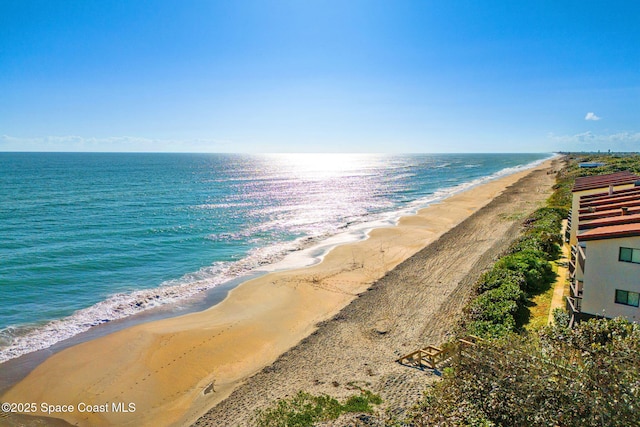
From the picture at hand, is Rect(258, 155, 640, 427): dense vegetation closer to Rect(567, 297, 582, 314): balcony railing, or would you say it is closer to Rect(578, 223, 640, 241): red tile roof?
Rect(578, 223, 640, 241): red tile roof

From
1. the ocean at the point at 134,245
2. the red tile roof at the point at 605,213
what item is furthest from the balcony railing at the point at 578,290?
the ocean at the point at 134,245

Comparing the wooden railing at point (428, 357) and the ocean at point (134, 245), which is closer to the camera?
the wooden railing at point (428, 357)

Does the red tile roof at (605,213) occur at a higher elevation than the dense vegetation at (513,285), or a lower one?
higher

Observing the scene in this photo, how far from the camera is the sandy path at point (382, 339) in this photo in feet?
48.5

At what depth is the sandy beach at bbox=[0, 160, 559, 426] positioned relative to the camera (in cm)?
1520

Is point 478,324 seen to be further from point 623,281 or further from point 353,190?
point 353,190

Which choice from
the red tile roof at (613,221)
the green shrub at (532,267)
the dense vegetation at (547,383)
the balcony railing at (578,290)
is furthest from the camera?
the green shrub at (532,267)

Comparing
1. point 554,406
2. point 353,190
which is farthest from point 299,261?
point 353,190

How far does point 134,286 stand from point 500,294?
81.9 feet

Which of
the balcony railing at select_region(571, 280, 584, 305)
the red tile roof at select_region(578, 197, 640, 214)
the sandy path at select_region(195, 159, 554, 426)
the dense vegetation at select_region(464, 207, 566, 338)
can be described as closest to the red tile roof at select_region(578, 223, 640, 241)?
the balcony railing at select_region(571, 280, 584, 305)

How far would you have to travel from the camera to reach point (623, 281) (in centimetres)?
1559

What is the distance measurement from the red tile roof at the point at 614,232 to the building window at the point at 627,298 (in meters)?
2.33

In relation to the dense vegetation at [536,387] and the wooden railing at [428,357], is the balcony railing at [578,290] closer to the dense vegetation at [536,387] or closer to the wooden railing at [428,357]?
the wooden railing at [428,357]

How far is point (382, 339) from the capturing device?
63.4 ft
